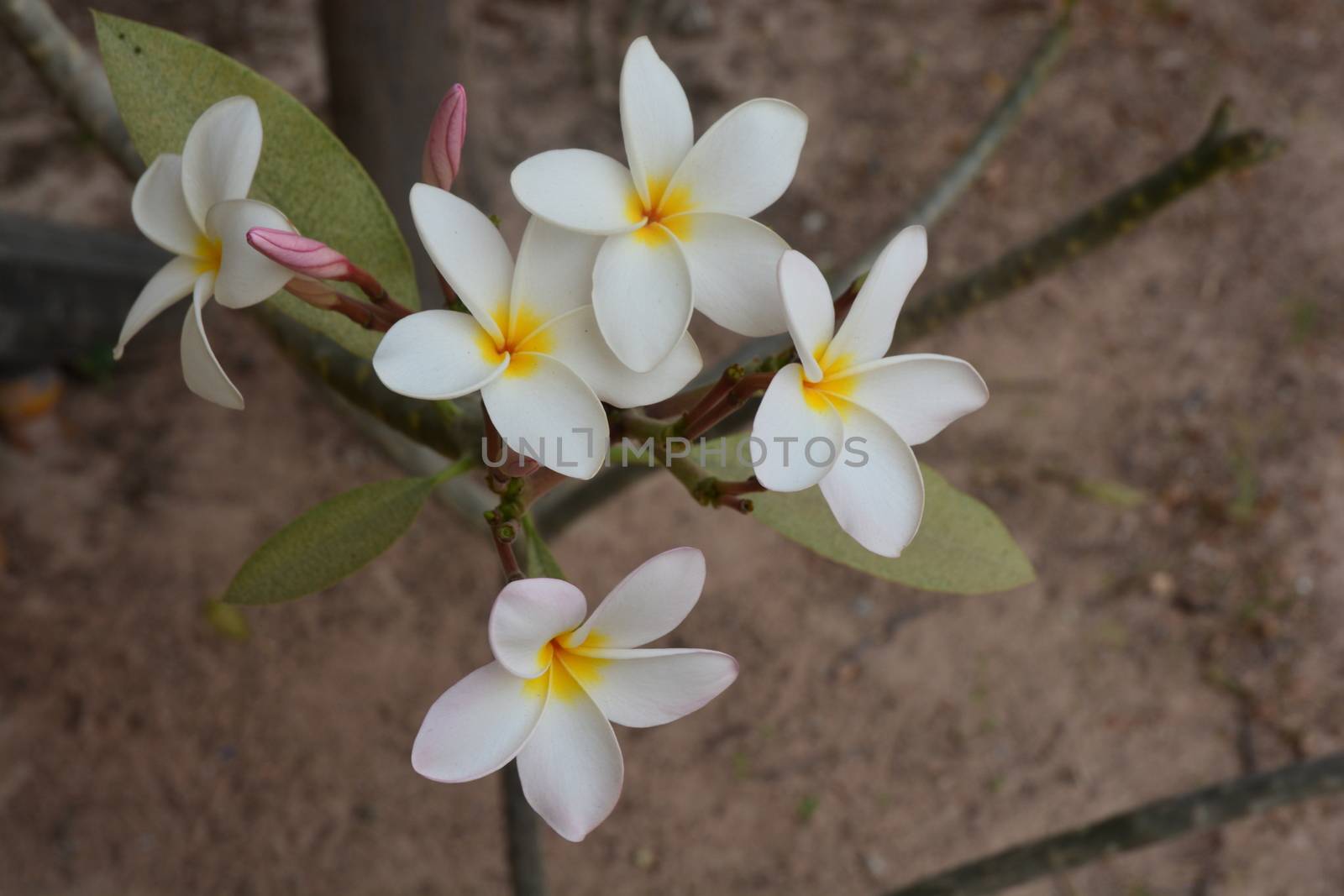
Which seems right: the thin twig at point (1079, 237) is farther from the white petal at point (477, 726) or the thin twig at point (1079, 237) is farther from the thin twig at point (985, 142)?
the white petal at point (477, 726)

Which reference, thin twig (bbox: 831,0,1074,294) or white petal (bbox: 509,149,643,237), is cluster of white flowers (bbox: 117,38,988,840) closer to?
white petal (bbox: 509,149,643,237)

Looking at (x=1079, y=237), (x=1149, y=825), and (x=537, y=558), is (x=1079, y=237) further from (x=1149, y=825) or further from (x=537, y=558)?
(x=537, y=558)

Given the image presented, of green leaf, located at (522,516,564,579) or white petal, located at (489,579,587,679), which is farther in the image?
green leaf, located at (522,516,564,579)

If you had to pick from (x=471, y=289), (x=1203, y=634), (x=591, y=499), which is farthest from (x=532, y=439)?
(x=1203, y=634)

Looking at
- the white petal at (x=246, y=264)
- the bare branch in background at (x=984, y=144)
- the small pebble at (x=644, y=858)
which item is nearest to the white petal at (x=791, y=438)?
the white petal at (x=246, y=264)

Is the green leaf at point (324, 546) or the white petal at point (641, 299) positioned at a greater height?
the white petal at point (641, 299)

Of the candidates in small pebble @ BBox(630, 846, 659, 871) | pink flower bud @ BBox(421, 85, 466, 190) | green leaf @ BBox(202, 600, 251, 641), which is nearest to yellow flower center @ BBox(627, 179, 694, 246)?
pink flower bud @ BBox(421, 85, 466, 190)

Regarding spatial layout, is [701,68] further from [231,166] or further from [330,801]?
[231,166]

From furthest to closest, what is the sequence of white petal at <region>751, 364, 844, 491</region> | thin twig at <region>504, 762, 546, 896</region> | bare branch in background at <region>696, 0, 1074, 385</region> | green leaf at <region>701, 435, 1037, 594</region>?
bare branch in background at <region>696, 0, 1074, 385</region>, thin twig at <region>504, 762, 546, 896</region>, green leaf at <region>701, 435, 1037, 594</region>, white petal at <region>751, 364, 844, 491</region>
